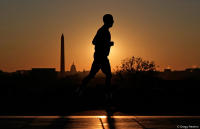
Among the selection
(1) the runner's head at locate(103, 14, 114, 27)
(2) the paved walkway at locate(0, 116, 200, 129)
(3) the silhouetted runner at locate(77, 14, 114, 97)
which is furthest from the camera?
(1) the runner's head at locate(103, 14, 114, 27)

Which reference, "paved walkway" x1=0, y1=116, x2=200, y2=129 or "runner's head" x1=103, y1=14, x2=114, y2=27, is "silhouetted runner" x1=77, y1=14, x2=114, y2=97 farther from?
"paved walkway" x1=0, y1=116, x2=200, y2=129

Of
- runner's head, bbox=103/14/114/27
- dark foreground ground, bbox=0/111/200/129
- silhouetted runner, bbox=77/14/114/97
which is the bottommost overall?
dark foreground ground, bbox=0/111/200/129

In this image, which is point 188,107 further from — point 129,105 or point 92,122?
point 92,122

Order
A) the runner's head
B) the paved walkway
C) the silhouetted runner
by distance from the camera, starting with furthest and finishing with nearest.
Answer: the runner's head < the silhouetted runner < the paved walkway

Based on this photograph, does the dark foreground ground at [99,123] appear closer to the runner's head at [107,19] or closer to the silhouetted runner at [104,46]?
the silhouetted runner at [104,46]

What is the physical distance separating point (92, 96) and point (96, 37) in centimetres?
422

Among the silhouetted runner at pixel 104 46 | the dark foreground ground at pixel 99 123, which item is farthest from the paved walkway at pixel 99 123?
the silhouetted runner at pixel 104 46

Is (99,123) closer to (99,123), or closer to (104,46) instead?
(99,123)

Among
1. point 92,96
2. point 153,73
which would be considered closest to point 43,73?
point 153,73

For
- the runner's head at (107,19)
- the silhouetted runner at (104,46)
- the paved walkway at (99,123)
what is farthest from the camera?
the runner's head at (107,19)

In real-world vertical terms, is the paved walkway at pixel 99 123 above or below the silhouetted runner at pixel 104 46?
below

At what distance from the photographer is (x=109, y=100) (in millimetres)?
11883

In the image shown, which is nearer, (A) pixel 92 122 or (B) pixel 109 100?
(A) pixel 92 122

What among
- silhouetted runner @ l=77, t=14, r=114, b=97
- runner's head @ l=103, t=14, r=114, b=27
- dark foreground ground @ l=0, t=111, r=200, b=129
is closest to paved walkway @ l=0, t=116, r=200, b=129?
dark foreground ground @ l=0, t=111, r=200, b=129
